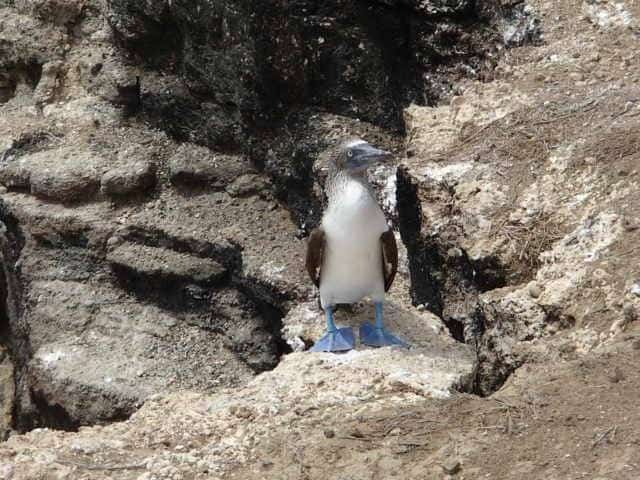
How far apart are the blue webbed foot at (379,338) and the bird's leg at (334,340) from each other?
0.26 feet

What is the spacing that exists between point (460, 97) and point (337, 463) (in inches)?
150

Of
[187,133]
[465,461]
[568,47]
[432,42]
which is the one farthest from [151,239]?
[465,461]

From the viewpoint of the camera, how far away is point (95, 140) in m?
9.62

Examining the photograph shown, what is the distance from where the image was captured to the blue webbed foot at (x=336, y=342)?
606 cm

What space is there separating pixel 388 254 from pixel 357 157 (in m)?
0.60

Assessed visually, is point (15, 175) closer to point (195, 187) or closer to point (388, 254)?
point (195, 187)

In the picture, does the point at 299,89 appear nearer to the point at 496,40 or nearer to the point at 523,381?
the point at 496,40

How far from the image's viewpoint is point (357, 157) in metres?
6.07

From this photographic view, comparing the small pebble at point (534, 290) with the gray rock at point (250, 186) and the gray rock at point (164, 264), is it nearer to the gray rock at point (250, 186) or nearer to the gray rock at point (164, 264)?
the gray rock at point (164, 264)

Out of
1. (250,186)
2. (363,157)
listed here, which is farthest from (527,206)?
(250,186)

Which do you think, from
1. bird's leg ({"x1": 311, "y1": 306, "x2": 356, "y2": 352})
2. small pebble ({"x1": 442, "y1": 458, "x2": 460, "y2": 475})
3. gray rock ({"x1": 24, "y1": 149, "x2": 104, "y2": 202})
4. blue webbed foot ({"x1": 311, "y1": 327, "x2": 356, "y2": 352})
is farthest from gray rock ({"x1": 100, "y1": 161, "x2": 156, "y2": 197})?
small pebble ({"x1": 442, "y1": 458, "x2": 460, "y2": 475})

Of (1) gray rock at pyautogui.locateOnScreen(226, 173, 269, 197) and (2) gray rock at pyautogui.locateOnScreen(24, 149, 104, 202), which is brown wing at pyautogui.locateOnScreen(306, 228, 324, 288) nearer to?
(1) gray rock at pyautogui.locateOnScreen(226, 173, 269, 197)

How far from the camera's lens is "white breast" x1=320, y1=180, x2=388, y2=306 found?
19.7 ft

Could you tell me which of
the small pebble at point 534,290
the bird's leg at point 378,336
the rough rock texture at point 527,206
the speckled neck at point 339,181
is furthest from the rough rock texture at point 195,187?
the small pebble at point 534,290
